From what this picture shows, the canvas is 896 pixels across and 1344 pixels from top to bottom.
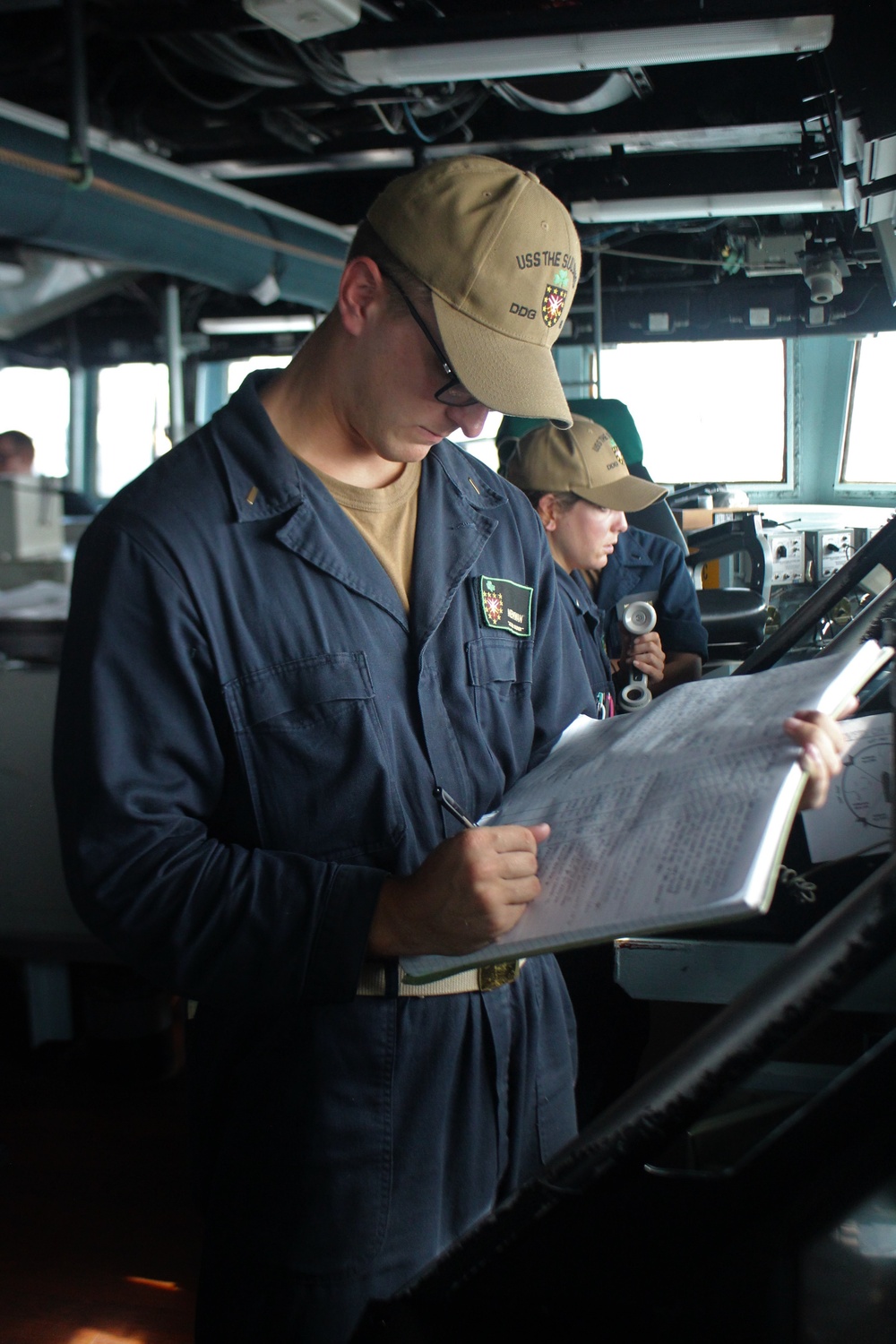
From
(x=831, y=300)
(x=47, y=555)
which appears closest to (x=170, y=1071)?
(x=47, y=555)

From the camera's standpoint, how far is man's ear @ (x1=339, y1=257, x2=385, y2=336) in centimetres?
106

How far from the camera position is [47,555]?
3.52 m

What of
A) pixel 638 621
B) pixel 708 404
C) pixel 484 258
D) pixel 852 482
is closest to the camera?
pixel 484 258

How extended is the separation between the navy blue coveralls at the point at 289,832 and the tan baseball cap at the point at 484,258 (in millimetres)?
184

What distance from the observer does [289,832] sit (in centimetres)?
103

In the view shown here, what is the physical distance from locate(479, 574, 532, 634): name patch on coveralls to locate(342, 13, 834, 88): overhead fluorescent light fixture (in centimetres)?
252

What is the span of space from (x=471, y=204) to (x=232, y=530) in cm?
39

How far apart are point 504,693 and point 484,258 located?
450 millimetres

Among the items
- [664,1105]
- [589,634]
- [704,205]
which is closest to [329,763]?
[664,1105]

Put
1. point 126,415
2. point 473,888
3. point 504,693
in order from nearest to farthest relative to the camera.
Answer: point 473,888, point 504,693, point 126,415

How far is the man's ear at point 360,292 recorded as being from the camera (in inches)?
41.7

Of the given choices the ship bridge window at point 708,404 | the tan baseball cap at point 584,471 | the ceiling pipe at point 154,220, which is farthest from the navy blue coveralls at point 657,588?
the ship bridge window at point 708,404

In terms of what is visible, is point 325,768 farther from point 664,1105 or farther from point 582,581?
point 582,581

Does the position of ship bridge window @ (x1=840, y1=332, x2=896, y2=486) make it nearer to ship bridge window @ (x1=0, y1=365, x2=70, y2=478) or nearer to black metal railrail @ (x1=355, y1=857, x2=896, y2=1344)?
ship bridge window @ (x1=0, y1=365, x2=70, y2=478)
